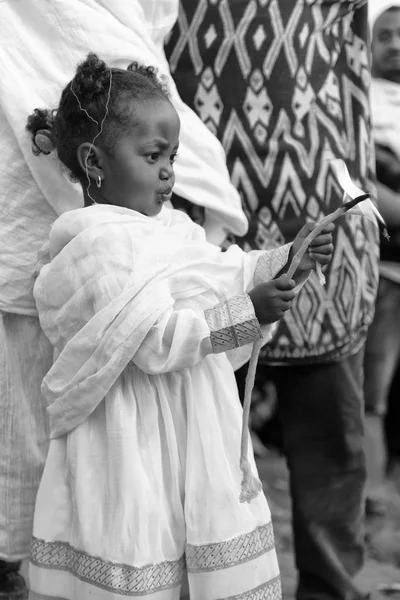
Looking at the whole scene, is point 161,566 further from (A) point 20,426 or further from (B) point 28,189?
(B) point 28,189

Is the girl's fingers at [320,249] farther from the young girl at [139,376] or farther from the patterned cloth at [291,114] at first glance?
the patterned cloth at [291,114]

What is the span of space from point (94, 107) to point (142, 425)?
22.5 inches

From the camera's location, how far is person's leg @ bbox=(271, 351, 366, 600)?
2.44 m

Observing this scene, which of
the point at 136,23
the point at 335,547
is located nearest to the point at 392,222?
the point at 335,547

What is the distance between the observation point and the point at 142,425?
5.80 ft

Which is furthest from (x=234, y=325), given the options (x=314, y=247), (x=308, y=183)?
(x=308, y=183)

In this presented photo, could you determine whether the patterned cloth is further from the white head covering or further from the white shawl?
the white head covering

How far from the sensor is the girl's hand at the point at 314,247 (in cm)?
174

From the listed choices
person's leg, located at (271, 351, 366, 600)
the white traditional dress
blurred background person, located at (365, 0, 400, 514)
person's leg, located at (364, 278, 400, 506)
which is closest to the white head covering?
blurred background person, located at (365, 0, 400, 514)

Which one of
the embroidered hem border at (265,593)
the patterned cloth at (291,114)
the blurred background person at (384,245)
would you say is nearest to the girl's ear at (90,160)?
the patterned cloth at (291,114)

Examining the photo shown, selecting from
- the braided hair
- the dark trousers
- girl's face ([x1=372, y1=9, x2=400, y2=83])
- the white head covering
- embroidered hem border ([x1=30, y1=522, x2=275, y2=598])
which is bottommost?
the dark trousers

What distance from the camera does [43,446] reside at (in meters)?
2.03

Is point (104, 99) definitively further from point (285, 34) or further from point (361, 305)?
point (361, 305)

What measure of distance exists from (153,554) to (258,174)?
0.94 m
